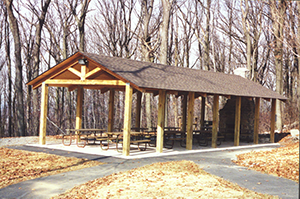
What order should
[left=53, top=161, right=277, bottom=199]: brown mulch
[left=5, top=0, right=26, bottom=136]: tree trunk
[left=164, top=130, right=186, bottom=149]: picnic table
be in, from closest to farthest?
[left=53, top=161, right=277, bottom=199]: brown mulch
[left=164, top=130, right=186, bottom=149]: picnic table
[left=5, top=0, right=26, bottom=136]: tree trunk

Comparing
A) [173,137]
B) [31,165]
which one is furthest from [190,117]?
[31,165]

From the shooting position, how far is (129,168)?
9.00 metres

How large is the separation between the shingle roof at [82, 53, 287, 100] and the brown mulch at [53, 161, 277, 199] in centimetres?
369

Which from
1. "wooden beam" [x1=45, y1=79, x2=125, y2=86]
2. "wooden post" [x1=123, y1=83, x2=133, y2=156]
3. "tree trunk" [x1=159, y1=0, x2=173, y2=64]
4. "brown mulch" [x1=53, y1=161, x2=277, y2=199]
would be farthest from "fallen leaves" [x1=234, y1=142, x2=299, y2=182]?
"tree trunk" [x1=159, y1=0, x2=173, y2=64]

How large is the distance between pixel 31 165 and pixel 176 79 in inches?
269

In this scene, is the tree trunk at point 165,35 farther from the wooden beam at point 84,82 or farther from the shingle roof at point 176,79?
the wooden beam at point 84,82

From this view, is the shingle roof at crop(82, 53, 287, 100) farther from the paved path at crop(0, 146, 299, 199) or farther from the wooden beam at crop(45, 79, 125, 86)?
the paved path at crop(0, 146, 299, 199)

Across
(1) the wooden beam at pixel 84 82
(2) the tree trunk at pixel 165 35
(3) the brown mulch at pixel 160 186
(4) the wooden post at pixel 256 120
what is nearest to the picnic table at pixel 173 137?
(1) the wooden beam at pixel 84 82

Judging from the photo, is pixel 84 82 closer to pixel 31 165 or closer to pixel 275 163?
pixel 31 165

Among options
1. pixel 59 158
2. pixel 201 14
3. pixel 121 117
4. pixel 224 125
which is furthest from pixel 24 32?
pixel 59 158

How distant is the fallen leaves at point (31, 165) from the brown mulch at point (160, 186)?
5.47 ft

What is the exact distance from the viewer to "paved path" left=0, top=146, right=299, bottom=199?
21.7 ft

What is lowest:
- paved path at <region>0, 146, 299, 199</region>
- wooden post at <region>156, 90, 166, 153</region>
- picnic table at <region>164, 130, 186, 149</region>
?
paved path at <region>0, 146, 299, 199</region>

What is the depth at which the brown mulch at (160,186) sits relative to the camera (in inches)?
250
